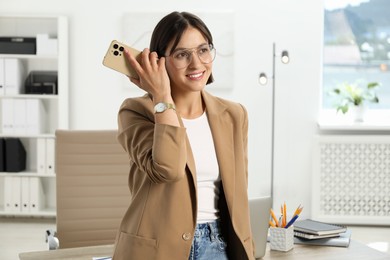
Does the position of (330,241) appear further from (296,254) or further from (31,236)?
(31,236)

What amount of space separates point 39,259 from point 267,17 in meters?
3.95

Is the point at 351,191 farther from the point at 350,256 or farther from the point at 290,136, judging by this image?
the point at 350,256

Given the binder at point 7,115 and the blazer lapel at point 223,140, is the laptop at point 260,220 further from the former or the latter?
the binder at point 7,115

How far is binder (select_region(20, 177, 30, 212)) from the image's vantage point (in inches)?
228

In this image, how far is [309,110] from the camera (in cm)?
583

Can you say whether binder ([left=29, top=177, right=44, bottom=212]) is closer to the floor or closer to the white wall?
the floor

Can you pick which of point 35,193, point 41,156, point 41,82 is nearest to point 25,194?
point 35,193

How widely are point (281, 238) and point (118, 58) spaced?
104cm

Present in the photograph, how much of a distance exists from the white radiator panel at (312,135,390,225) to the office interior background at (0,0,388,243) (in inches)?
4.4

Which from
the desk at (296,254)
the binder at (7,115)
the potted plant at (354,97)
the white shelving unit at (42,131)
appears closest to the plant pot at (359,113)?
the potted plant at (354,97)

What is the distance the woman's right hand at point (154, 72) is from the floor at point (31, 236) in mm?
3401

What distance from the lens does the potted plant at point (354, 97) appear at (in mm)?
5758

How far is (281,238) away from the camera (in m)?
2.31

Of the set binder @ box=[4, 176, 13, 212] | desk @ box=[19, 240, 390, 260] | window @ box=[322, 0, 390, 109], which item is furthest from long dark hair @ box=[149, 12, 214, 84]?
window @ box=[322, 0, 390, 109]
